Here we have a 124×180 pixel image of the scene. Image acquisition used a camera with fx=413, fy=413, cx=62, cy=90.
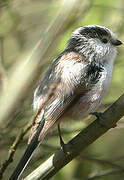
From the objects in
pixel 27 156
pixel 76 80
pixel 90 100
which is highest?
pixel 76 80

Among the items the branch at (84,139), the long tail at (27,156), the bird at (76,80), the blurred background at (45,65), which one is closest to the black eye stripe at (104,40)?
the bird at (76,80)

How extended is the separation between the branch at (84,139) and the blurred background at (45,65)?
Answer: 42cm

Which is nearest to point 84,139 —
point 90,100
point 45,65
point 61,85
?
point 61,85

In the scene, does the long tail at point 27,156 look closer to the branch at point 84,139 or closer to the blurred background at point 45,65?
the branch at point 84,139

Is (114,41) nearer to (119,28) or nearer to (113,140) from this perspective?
(119,28)

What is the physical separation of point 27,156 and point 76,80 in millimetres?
846

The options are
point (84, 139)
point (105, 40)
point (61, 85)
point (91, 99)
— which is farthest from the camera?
point (105, 40)

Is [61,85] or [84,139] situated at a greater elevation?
[61,85]

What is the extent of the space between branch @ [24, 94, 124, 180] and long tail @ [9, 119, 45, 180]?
7cm

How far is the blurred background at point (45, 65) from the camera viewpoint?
2.81 metres

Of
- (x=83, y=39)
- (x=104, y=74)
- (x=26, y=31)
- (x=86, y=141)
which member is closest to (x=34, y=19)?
(x=26, y=31)

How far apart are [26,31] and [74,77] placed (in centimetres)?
118

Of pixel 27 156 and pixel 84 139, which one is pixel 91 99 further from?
pixel 27 156

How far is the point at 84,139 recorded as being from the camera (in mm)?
2826
